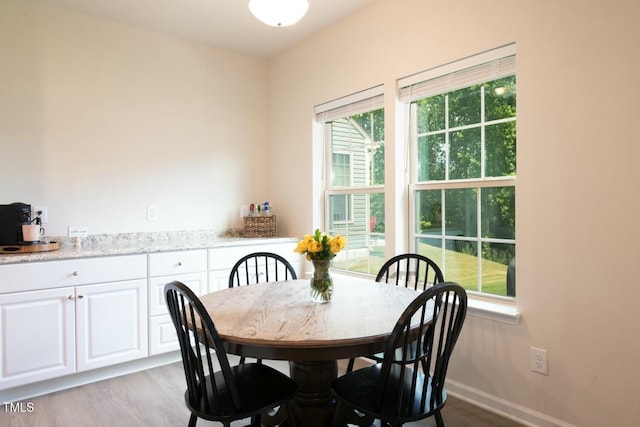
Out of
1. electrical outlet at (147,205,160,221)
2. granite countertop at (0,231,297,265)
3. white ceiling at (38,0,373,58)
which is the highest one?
white ceiling at (38,0,373,58)

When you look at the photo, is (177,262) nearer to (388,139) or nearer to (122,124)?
(122,124)

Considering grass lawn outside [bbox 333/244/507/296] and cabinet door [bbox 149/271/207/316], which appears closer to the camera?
grass lawn outside [bbox 333/244/507/296]

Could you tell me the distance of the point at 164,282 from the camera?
2.97 m

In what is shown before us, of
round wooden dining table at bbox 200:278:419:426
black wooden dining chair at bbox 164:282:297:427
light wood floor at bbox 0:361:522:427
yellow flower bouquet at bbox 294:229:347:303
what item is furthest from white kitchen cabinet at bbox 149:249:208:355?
yellow flower bouquet at bbox 294:229:347:303

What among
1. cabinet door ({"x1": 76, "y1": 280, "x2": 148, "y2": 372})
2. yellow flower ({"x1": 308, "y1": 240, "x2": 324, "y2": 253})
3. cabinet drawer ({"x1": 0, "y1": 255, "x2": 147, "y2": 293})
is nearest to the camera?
yellow flower ({"x1": 308, "y1": 240, "x2": 324, "y2": 253})

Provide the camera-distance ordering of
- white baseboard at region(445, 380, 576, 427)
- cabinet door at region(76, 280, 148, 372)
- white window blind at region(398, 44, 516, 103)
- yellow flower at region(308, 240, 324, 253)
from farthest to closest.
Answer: cabinet door at region(76, 280, 148, 372) < white window blind at region(398, 44, 516, 103) < white baseboard at region(445, 380, 576, 427) < yellow flower at region(308, 240, 324, 253)

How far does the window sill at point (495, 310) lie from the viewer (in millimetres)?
2183

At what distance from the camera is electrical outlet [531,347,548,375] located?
6.79 ft

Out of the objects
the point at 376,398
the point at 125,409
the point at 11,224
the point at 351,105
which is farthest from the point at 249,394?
the point at 351,105

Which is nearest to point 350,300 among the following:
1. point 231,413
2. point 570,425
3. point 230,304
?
point 230,304

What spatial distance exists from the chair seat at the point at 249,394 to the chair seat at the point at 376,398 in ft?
0.73

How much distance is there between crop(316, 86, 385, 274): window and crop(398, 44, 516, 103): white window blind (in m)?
0.29

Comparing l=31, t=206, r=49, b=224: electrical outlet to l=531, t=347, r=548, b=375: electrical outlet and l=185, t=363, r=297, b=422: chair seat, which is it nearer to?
l=185, t=363, r=297, b=422: chair seat

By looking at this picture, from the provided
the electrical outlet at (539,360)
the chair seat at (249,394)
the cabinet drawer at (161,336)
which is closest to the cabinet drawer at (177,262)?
the cabinet drawer at (161,336)
